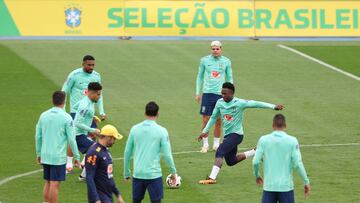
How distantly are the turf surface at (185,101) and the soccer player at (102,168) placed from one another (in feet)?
12.6

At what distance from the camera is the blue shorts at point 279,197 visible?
60.0 ft

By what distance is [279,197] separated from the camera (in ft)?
60.2

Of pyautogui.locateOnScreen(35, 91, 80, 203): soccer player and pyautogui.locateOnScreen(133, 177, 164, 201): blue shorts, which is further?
pyautogui.locateOnScreen(35, 91, 80, 203): soccer player

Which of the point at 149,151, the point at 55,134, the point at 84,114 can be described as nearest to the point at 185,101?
the point at 84,114

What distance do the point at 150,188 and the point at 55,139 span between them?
2661mm

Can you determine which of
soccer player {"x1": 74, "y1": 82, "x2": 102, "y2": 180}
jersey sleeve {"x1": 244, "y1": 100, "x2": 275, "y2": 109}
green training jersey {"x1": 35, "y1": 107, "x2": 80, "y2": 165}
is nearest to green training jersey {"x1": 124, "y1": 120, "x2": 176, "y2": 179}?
green training jersey {"x1": 35, "y1": 107, "x2": 80, "y2": 165}

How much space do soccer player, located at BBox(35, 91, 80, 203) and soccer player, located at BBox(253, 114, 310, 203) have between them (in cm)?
406

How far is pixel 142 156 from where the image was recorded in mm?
18641

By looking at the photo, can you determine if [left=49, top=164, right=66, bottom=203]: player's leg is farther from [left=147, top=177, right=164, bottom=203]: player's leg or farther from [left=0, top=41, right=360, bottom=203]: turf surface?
[left=147, top=177, right=164, bottom=203]: player's leg

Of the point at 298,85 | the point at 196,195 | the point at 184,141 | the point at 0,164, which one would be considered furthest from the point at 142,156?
the point at 298,85

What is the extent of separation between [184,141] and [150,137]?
34.8 ft

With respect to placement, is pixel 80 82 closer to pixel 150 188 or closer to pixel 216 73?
pixel 216 73

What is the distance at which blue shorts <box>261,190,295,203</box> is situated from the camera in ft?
60.0

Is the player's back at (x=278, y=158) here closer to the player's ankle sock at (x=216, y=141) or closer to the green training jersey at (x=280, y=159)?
the green training jersey at (x=280, y=159)
